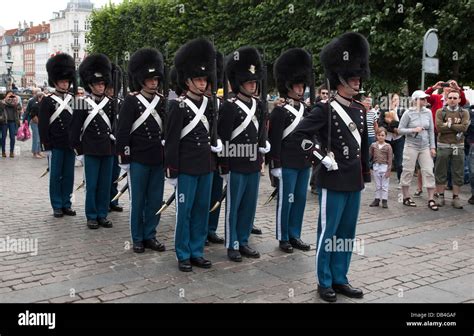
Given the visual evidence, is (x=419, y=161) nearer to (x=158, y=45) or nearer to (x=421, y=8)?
(x=421, y=8)

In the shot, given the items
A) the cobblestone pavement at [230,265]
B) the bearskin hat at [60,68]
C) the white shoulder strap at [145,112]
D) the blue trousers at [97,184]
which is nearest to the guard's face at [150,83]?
the white shoulder strap at [145,112]

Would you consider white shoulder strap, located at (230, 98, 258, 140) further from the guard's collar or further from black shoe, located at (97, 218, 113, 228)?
black shoe, located at (97, 218, 113, 228)

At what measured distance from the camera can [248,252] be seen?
7.02m

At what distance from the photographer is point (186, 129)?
21.4ft

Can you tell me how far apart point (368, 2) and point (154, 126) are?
14.3 meters

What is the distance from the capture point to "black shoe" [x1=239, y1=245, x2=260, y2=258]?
7.00 metres

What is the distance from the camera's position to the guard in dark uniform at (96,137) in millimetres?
8562

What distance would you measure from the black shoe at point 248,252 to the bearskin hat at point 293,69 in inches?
81.3

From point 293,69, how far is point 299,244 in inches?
87.0

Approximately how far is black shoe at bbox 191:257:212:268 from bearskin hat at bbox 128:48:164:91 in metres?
2.32

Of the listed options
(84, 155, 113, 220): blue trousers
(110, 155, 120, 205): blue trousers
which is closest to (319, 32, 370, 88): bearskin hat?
(84, 155, 113, 220): blue trousers
